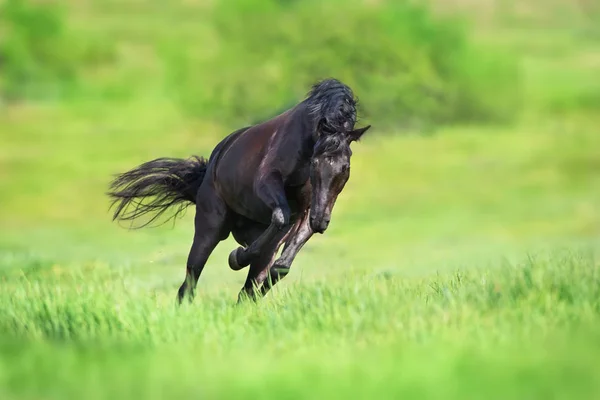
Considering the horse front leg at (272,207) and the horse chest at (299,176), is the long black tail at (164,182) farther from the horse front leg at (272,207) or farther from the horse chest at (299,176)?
the horse chest at (299,176)

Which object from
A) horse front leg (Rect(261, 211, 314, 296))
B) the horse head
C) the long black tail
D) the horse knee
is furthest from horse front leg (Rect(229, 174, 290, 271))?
the long black tail

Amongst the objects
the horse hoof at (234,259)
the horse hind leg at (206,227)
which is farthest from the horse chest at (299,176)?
the horse hind leg at (206,227)

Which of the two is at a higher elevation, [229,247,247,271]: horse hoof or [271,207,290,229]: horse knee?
[271,207,290,229]: horse knee

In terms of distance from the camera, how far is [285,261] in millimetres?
8094

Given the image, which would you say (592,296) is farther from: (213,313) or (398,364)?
(213,313)

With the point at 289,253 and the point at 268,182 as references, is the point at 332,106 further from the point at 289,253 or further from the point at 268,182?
the point at 289,253

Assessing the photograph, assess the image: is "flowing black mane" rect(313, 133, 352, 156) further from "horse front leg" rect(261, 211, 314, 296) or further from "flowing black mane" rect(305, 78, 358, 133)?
"horse front leg" rect(261, 211, 314, 296)

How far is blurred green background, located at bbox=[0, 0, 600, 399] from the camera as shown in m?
5.26

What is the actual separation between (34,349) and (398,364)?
218 cm

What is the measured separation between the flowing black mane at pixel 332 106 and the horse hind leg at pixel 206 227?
1.51 m

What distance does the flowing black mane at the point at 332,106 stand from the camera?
7.81 metres

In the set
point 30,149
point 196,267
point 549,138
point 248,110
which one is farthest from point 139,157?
point 196,267

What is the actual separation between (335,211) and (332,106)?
2134 centimetres

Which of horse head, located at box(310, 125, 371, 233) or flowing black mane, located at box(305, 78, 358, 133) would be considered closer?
horse head, located at box(310, 125, 371, 233)
